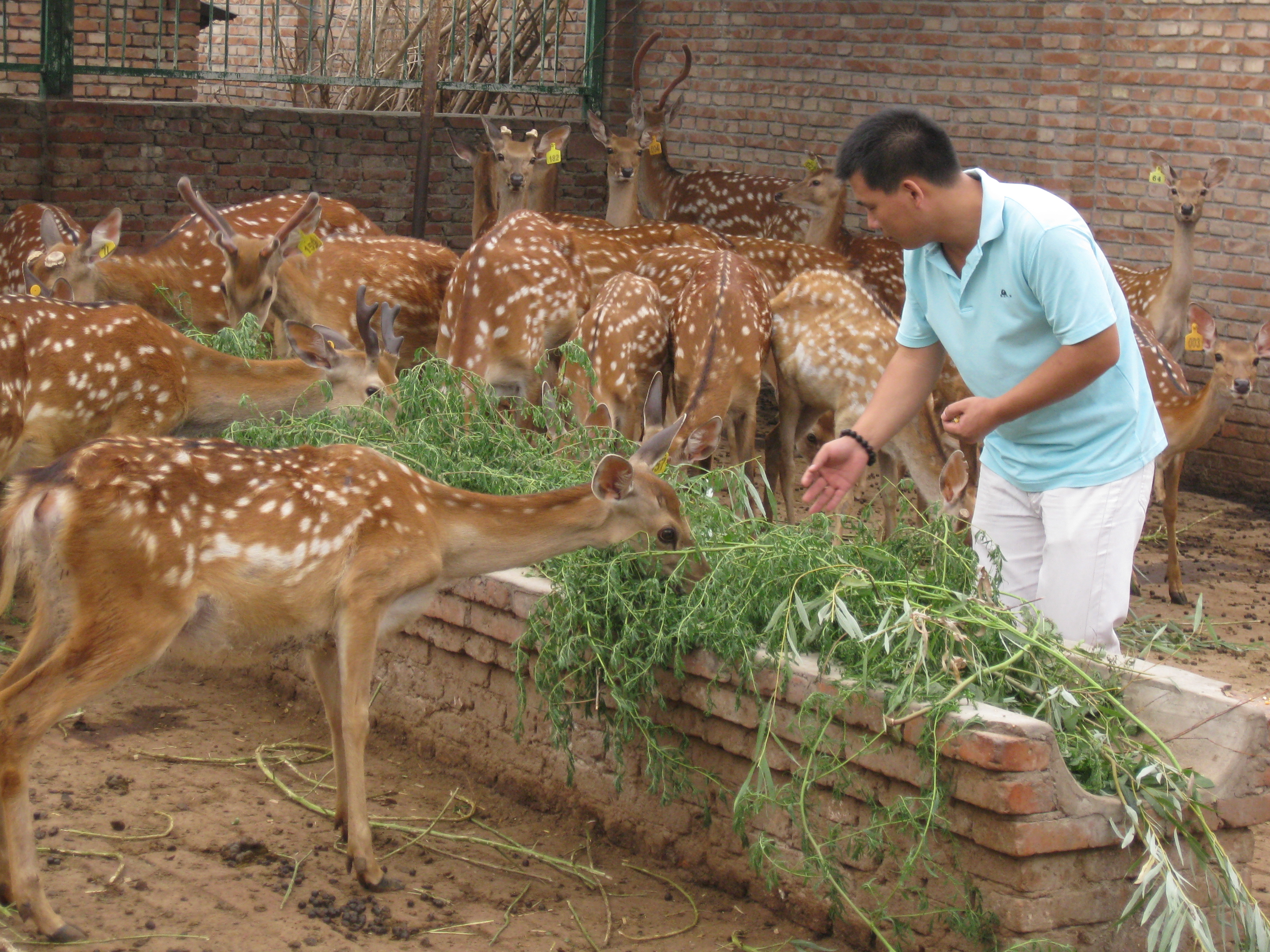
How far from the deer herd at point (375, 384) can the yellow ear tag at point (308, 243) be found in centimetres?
2

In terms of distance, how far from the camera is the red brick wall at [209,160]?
9.32 m

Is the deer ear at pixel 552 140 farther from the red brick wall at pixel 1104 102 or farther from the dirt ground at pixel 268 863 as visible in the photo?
the dirt ground at pixel 268 863

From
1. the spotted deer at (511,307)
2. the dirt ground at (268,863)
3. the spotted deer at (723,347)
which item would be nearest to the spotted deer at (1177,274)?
the spotted deer at (723,347)

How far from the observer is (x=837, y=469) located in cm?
374

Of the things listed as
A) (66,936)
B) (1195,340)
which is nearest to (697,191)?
(1195,340)

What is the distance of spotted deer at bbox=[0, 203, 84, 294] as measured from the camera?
744 centimetres

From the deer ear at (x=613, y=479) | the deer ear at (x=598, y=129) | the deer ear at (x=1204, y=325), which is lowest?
the deer ear at (x=613, y=479)

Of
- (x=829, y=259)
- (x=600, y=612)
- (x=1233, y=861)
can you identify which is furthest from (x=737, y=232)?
(x=1233, y=861)

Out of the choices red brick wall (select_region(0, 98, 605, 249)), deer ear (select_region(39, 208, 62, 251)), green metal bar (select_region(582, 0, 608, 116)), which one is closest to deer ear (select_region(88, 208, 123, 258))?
deer ear (select_region(39, 208, 62, 251))

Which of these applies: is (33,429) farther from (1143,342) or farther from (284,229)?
(1143,342)

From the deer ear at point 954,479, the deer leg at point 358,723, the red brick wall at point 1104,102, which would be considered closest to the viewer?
the deer leg at point 358,723

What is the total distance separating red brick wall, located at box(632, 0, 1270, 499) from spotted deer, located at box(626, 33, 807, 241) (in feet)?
2.58

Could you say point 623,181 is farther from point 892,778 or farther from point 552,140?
point 892,778

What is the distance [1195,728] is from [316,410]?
3560 millimetres
